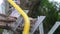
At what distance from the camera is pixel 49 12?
639cm

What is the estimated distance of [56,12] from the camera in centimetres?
657

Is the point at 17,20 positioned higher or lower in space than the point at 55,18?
higher

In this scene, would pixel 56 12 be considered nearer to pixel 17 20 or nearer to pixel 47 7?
pixel 47 7

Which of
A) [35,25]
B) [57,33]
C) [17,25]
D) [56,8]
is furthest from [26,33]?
[56,8]

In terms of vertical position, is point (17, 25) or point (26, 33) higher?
point (26, 33)

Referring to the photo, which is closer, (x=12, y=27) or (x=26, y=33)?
(x=26, y=33)

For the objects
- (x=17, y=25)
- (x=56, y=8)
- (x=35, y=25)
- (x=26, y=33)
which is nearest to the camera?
(x=26, y=33)

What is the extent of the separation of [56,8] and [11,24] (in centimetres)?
295

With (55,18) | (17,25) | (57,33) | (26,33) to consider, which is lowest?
(57,33)

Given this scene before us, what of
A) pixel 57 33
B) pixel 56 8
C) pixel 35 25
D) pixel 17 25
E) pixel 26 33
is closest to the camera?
pixel 26 33

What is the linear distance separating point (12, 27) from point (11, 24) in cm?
10

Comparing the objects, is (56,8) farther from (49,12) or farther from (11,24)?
(11,24)

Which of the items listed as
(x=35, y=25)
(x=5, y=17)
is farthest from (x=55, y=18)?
(x=5, y=17)

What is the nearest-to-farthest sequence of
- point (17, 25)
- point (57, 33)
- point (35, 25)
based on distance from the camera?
1. point (17, 25)
2. point (35, 25)
3. point (57, 33)
